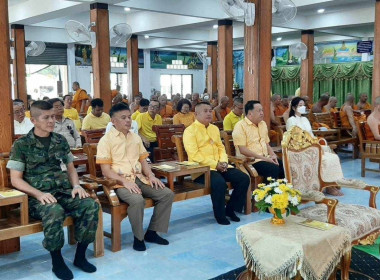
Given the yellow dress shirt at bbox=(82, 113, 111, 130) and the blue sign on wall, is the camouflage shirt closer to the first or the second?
the yellow dress shirt at bbox=(82, 113, 111, 130)

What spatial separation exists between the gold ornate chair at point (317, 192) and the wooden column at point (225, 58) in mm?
7200

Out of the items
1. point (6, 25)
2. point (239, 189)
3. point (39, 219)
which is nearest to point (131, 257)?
point (39, 219)

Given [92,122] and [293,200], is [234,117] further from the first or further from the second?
[293,200]

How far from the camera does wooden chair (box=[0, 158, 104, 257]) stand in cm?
339

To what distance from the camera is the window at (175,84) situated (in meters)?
22.3

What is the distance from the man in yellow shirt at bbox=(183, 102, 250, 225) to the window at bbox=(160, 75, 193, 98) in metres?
17.2

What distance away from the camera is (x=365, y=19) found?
1273cm

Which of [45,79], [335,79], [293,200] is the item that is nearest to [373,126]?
[293,200]

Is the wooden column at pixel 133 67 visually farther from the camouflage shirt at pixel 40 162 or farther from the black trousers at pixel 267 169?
the camouflage shirt at pixel 40 162

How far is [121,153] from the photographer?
4.27 metres

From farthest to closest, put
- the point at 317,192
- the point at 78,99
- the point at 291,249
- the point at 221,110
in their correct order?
1. the point at 78,99
2. the point at 221,110
3. the point at 317,192
4. the point at 291,249

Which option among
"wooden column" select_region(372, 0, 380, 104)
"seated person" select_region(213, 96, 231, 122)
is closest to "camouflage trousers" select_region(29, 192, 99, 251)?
"seated person" select_region(213, 96, 231, 122)

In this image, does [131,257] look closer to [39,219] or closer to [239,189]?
[39,219]

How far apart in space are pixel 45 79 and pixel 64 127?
13.1 metres
